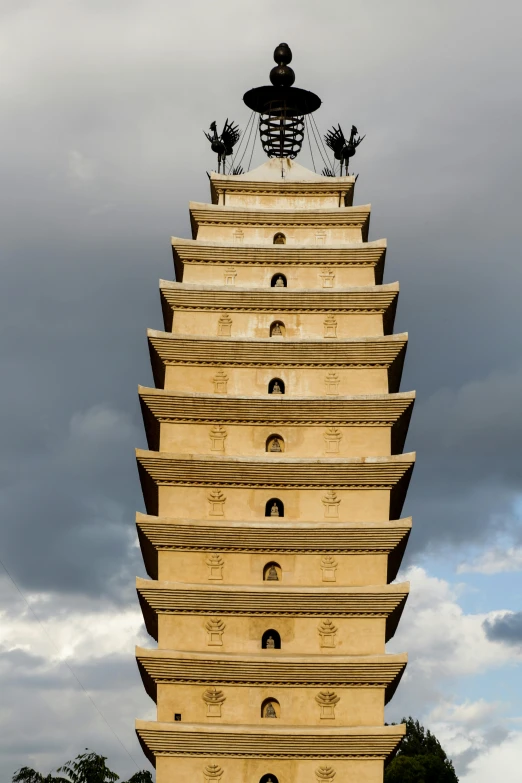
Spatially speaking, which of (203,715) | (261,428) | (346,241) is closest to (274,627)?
(203,715)

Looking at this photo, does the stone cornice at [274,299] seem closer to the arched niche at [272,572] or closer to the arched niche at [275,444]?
the arched niche at [275,444]

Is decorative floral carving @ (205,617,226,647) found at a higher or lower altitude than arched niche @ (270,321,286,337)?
lower

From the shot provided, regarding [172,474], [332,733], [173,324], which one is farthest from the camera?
[173,324]

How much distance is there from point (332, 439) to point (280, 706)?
821 centimetres

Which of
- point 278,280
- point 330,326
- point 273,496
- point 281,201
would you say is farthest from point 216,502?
point 281,201

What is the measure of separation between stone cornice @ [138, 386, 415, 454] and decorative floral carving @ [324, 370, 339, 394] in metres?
0.74

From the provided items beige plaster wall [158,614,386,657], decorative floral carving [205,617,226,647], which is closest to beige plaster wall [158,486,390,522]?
beige plaster wall [158,614,386,657]

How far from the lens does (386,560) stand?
45812mm

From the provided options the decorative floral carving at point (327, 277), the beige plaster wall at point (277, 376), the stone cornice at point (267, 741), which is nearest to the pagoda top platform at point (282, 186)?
the decorative floral carving at point (327, 277)

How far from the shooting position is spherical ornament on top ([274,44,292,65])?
5684 cm

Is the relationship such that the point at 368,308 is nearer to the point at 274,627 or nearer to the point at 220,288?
the point at 220,288

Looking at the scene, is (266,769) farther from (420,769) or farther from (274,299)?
(420,769)

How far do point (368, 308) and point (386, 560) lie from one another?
849cm

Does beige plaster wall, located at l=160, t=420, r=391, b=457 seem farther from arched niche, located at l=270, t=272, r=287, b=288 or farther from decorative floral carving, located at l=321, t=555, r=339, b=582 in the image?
arched niche, located at l=270, t=272, r=287, b=288
